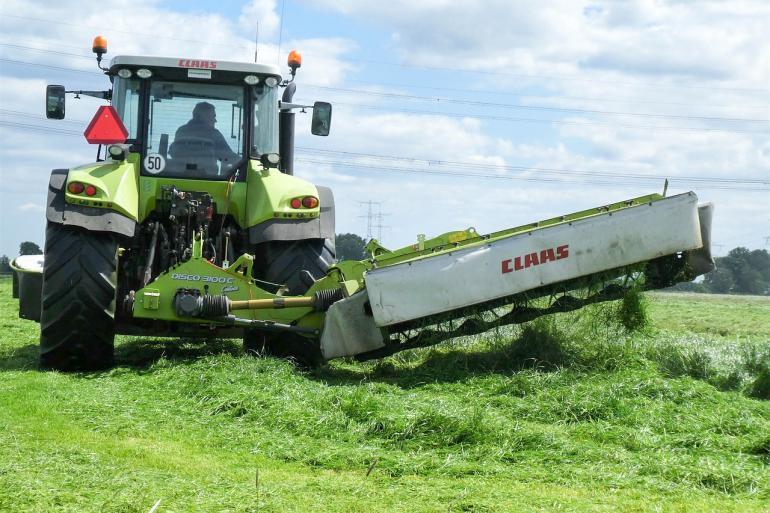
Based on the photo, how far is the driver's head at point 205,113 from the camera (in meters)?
9.38

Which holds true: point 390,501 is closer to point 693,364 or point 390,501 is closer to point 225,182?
point 693,364

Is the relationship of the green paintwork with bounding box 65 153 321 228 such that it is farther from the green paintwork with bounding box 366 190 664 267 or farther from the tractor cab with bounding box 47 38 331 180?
the green paintwork with bounding box 366 190 664 267

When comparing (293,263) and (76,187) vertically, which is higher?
(76,187)

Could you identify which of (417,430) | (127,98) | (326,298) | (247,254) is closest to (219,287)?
(247,254)

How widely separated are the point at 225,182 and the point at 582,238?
307cm

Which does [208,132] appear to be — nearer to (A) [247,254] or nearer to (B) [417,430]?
(A) [247,254]

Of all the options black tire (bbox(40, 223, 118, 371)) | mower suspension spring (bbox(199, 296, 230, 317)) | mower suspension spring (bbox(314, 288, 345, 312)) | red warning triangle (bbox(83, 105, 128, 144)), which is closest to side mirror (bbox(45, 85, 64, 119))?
red warning triangle (bbox(83, 105, 128, 144))

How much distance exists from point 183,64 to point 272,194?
4.62 feet

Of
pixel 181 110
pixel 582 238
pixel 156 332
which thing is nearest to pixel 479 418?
pixel 582 238

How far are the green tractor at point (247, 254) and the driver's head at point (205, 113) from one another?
19mm

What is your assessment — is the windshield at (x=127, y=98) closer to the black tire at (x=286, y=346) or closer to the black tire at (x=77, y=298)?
the black tire at (x=77, y=298)

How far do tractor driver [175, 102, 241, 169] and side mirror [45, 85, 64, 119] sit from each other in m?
1.05

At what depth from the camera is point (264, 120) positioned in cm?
962

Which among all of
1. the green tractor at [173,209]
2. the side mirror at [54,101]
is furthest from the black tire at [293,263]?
the side mirror at [54,101]
